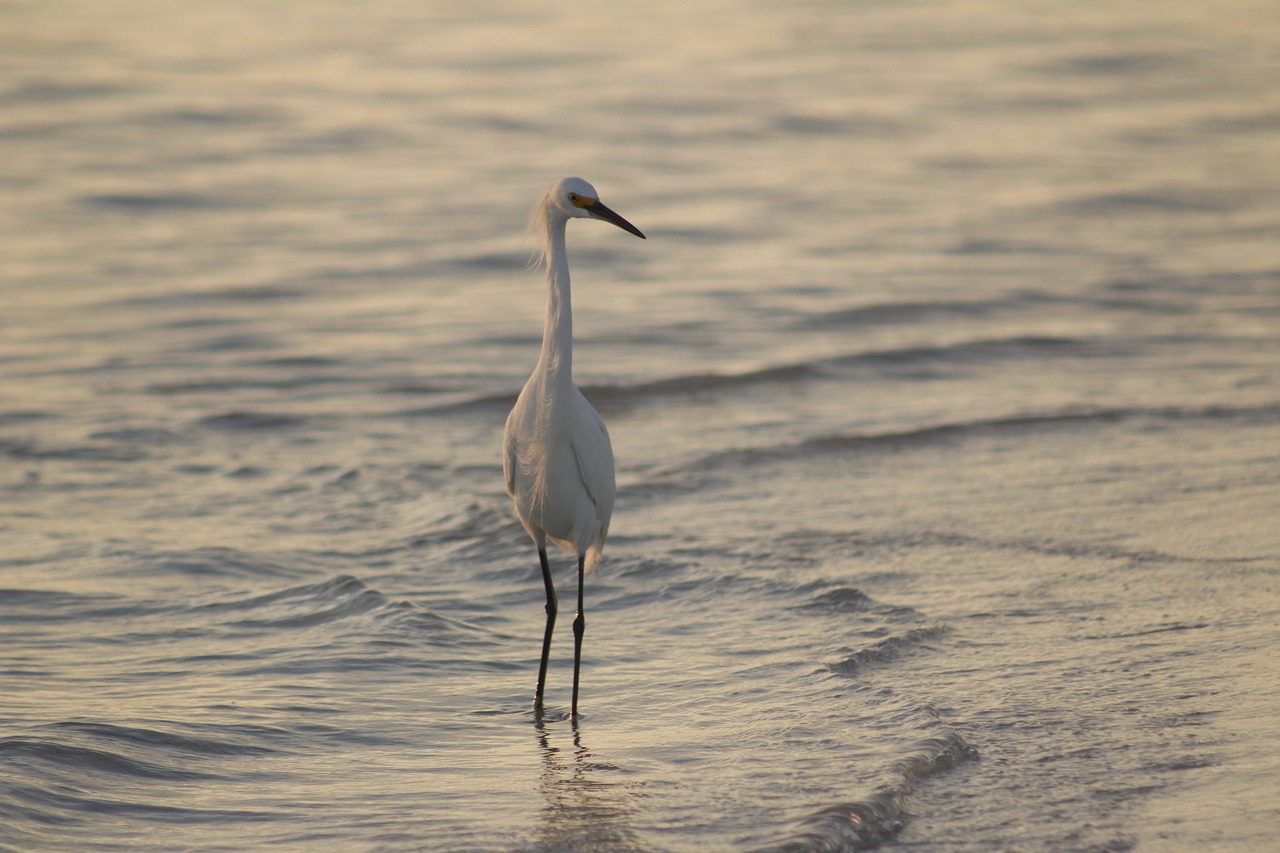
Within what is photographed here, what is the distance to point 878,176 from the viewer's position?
1634 cm

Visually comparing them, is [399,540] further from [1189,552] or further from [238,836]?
[1189,552]

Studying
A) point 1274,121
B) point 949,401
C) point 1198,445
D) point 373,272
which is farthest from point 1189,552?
point 1274,121

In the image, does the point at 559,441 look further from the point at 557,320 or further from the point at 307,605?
the point at 307,605

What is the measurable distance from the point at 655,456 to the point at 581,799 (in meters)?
4.46

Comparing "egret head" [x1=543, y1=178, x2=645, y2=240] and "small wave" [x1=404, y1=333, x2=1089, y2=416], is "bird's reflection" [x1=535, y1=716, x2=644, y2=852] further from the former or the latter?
"small wave" [x1=404, y1=333, x2=1089, y2=416]

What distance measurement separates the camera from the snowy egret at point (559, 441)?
17.3 ft

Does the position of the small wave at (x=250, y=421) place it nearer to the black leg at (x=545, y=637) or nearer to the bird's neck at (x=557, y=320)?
the black leg at (x=545, y=637)

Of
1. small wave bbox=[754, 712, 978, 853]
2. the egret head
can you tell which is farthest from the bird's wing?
small wave bbox=[754, 712, 978, 853]

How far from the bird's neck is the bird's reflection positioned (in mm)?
1258

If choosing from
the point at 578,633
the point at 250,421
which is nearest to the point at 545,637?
the point at 578,633

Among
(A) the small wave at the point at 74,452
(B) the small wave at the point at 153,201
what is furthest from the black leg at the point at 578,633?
(B) the small wave at the point at 153,201

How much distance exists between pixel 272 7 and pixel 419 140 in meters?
7.72

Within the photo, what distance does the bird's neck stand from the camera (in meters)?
5.20

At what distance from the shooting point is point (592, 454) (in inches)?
217
